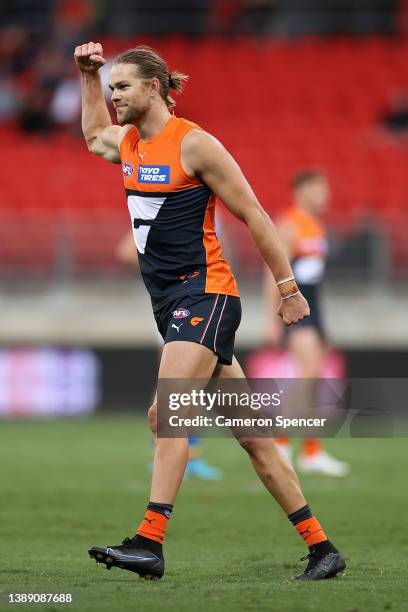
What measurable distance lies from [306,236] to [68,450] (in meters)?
3.53

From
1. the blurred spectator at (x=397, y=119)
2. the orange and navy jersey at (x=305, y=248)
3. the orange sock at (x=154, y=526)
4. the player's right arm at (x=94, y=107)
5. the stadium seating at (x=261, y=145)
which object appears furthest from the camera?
the blurred spectator at (x=397, y=119)

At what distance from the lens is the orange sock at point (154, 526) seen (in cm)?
539

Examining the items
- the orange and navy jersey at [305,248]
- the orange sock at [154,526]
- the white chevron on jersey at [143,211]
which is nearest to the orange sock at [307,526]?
the orange sock at [154,526]

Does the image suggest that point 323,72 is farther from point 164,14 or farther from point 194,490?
point 194,490

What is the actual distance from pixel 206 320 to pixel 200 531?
2.38 meters

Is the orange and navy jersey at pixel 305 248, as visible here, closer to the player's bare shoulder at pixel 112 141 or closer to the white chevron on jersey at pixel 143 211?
the player's bare shoulder at pixel 112 141

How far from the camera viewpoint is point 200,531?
7504 mm

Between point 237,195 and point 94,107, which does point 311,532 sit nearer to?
point 237,195

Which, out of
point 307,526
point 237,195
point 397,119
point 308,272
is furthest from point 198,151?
point 397,119

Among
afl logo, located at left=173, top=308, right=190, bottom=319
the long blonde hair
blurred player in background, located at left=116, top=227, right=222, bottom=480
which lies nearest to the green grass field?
blurred player in background, located at left=116, top=227, right=222, bottom=480

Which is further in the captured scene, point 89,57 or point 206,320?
point 89,57

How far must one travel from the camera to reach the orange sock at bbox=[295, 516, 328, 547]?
5652 mm

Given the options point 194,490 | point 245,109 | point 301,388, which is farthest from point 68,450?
point 245,109

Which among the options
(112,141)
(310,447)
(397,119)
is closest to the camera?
(112,141)
